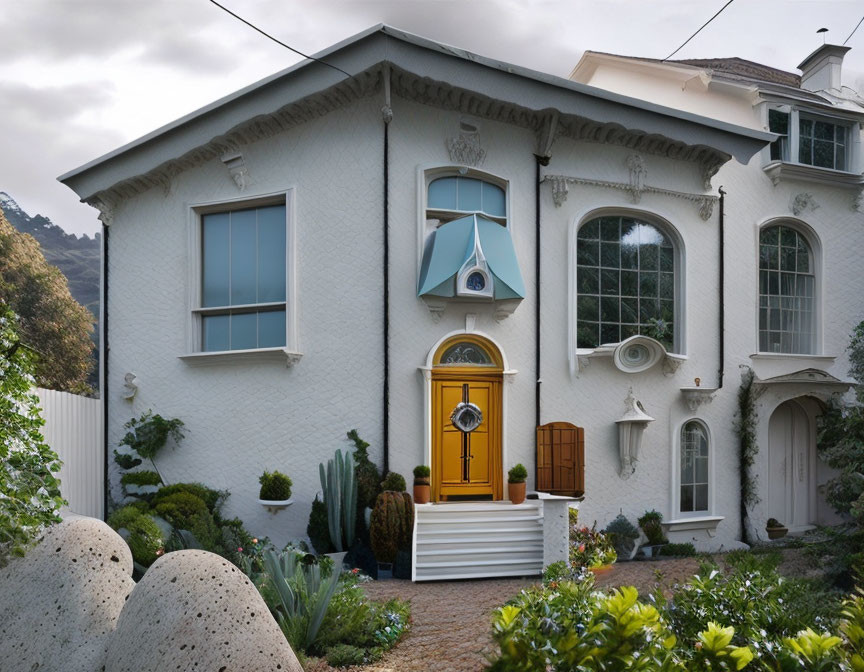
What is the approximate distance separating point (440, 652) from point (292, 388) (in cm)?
598

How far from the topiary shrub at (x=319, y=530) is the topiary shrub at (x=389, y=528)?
0.78 m

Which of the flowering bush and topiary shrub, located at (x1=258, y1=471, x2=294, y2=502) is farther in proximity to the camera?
topiary shrub, located at (x1=258, y1=471, x2=294, y2=502)

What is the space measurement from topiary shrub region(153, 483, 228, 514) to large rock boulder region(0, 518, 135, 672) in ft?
15.9

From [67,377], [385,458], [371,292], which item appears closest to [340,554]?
[385,458]

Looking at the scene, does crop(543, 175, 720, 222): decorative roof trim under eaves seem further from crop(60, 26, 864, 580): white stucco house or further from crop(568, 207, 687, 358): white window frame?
crop(568, 207, 687, 358): white window frame

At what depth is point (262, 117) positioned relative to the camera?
11.1 meters

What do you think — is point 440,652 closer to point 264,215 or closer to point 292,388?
point 292,388

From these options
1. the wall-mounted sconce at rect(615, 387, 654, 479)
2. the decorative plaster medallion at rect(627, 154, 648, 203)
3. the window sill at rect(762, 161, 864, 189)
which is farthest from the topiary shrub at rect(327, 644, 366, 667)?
the window sill at rect(762, 161, 864, 189)

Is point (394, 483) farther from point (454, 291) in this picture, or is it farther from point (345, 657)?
point (345, 657)

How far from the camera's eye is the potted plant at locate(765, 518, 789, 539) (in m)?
13.0

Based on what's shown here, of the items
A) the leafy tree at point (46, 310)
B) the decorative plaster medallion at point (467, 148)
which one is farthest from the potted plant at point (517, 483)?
the leafy tree at point (46, 310)

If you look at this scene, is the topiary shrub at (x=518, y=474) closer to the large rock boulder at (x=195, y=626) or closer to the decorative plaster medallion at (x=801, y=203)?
the large rock boulder at (x=195, y=626)

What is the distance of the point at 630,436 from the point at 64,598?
9.14 meters

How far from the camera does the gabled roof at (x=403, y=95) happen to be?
1062 centimetres
